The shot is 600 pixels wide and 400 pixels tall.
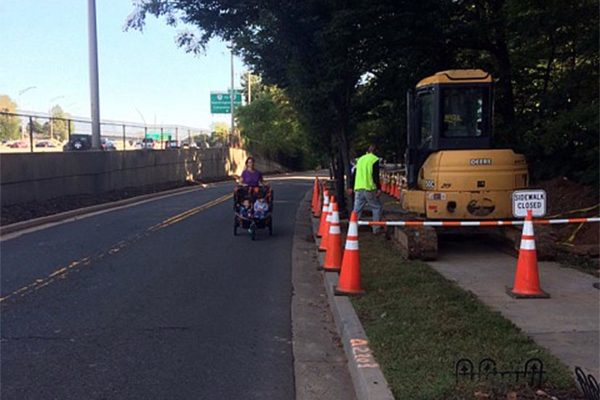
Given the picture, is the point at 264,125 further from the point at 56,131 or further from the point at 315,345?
the point at 315,345

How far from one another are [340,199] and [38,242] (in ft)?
27.1

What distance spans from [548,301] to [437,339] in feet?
7.60

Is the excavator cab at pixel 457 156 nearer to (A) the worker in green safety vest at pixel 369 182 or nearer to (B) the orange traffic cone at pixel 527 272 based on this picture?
(A) the worker in green safety vest at pixel 369 182

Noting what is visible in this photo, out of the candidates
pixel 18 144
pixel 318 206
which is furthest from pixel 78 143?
pixel 318 206

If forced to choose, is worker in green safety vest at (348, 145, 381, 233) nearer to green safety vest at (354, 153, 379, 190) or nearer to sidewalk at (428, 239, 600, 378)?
green safety vest at (354, 153, 379, 190)

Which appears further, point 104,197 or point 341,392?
point 104,197

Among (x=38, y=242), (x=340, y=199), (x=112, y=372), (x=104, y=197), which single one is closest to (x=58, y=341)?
(x=112, y=372)

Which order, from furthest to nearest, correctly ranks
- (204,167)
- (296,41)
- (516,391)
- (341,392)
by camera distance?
(204,167) → (296,41) → (341,392) → (516,391)

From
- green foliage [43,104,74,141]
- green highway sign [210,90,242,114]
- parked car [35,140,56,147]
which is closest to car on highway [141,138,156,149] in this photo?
green foliage [43,104,74,141]

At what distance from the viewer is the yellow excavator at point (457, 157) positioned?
10219 mm

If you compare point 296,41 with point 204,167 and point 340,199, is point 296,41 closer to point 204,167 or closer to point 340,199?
point 340,199

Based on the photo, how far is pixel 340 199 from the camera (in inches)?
699

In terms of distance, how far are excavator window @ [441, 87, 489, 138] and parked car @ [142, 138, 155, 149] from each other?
2721 cm

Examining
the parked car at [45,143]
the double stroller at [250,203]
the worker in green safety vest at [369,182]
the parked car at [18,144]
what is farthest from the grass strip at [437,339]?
the parked car at [45,143]
